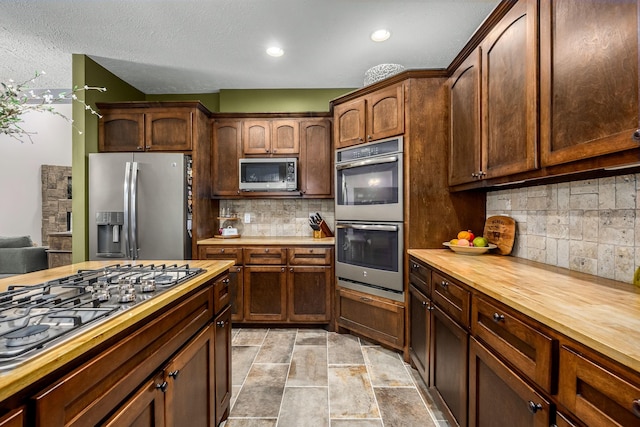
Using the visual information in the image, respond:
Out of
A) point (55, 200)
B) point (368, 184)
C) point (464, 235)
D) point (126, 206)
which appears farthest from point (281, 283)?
point (55, 200)

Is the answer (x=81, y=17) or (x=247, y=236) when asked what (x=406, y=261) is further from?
(x=81, y=17)

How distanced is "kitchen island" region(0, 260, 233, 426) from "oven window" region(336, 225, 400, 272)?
56.4 inches

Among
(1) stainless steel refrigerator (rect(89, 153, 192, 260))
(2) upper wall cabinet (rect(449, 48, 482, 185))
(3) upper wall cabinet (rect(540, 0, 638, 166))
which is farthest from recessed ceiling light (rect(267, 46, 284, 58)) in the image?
(3) upper wall cabinet (rect(540, 0, 638, 166))

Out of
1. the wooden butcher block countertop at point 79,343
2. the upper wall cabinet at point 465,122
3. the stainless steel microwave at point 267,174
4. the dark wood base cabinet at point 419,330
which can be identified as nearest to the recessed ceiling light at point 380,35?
the upper wall cabinet at point 465,122

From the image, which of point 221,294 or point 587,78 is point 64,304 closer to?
point 221,294

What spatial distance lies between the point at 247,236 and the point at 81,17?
2503 millimetres

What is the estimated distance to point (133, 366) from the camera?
0.88 m

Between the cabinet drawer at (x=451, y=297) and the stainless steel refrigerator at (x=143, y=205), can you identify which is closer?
the cabinet drawer at (x=451, y=297)

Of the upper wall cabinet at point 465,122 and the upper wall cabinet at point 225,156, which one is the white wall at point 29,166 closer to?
the upper wall cabinet at point 225,156

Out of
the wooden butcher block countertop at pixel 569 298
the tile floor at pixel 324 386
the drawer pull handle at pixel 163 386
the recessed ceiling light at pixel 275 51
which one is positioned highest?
the recessed ceiling light at pixel 275 51

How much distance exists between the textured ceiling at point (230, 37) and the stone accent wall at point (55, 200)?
115 inches

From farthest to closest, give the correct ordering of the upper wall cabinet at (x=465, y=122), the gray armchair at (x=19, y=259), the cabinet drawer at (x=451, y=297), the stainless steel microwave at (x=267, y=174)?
1. the gray armchair at (x=19, y=259)
2. the stainless steel microwave at (x=267, y=174)
3. the upper wall cabinet at (x=465, y=122)
4. the cabinet drawer at (x=451, y=297)

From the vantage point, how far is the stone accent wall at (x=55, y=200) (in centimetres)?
578

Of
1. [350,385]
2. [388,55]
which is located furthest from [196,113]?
[350,385]
